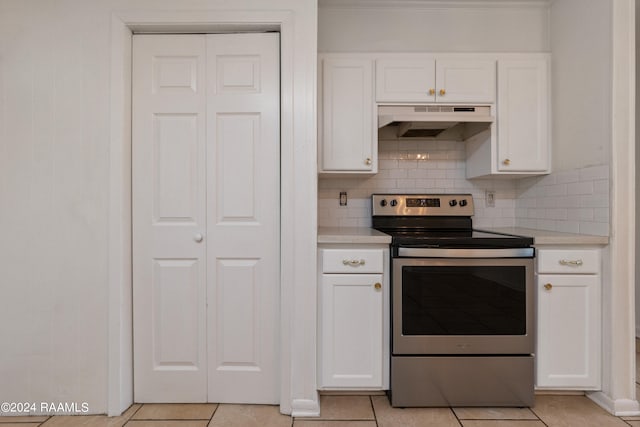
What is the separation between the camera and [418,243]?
6.62 ft

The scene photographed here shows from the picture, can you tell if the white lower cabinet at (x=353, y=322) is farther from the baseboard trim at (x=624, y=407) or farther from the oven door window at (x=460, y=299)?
the baseboard trim at (x=624, y=407)

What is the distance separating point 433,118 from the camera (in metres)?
2.33

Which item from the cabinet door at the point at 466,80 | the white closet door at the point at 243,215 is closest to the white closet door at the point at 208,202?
the white closet door at the point at 243,215

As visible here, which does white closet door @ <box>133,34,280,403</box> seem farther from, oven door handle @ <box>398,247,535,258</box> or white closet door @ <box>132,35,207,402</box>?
oven door handle @ <box>398,247,535,258</box>

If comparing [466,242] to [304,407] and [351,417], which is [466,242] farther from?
[304,407]

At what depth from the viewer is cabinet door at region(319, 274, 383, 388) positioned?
205 centimetres

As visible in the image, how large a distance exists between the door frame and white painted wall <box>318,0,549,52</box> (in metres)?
0.63

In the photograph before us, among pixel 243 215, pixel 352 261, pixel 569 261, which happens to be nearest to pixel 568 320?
pixel 569 261

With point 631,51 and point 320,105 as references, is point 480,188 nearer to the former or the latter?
point 631,51

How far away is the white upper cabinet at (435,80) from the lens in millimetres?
2410

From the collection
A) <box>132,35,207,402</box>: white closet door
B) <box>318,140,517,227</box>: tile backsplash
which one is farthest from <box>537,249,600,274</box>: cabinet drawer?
<box>132,35,207,402</box>: white closet door

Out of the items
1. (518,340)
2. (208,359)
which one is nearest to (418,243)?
(518,340)

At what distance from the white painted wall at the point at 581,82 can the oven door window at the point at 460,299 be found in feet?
2.76

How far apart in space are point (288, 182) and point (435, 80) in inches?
47.8
